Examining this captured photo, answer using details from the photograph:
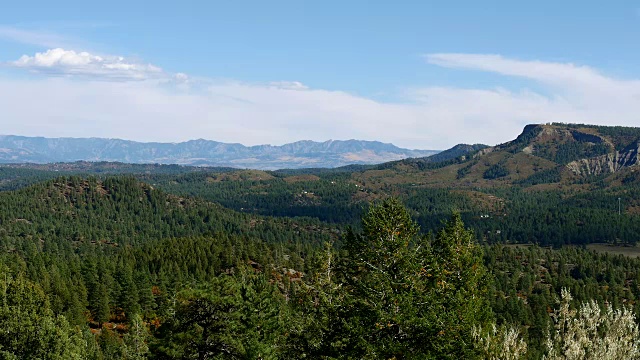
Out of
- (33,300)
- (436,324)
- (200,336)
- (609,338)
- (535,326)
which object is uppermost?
(609,338)

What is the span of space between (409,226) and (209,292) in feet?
58.5

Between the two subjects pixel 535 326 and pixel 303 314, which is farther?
pixel 535 326

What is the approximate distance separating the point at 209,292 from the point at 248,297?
6397mm

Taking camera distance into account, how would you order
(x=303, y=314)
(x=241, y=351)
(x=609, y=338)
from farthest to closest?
1. (x=303, y=314)
2. (x=241, y=351)
3. (x=609, y=338)

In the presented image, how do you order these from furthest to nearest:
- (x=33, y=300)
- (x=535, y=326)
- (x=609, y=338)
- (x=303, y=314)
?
(x=535, y=326) → (x=33, y=300) → (x=303, y=314) → (x=609, y=338)

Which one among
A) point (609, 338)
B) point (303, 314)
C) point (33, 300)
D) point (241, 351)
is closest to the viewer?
point (609, 338)

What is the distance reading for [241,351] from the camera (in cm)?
4334

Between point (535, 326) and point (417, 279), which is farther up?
point (417, 279)

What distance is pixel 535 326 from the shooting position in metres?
153

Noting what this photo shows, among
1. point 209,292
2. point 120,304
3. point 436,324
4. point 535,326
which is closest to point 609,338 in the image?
point 436,324

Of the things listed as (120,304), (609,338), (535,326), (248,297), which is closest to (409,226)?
(248,297)

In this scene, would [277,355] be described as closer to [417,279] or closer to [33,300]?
[417,279]

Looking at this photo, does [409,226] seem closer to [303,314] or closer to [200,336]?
[303,314]

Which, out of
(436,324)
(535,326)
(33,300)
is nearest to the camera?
(436,324)
